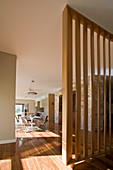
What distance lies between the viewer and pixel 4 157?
2451 mm

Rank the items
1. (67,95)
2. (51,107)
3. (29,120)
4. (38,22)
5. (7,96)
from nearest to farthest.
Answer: (67,95)
(38,22)
(7,96)
(29,120)
(51,107)

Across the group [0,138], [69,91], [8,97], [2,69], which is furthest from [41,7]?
[0,138]

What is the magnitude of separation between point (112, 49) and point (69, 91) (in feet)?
8.15

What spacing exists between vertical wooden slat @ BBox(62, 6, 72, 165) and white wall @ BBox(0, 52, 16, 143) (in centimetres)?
220

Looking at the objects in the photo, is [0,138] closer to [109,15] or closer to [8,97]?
[8,97]

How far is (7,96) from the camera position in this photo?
146 inches

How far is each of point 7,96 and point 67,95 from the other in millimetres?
2390

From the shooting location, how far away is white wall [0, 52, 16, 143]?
3.52m

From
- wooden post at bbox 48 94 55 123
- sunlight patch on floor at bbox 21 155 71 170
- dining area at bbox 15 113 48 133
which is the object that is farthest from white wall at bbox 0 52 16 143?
wooden post at bbox 48 94 55 123

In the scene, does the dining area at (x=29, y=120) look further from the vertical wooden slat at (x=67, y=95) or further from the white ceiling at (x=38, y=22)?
the vertical wooden slat at (x=67, y=95)

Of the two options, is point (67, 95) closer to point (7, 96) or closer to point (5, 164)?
point (5, 164)

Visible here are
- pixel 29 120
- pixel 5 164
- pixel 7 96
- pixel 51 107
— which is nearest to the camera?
pixel 5 164

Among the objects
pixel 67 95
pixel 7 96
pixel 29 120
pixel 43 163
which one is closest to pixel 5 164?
pixel 43 163

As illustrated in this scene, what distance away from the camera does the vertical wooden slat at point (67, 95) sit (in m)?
1.93
